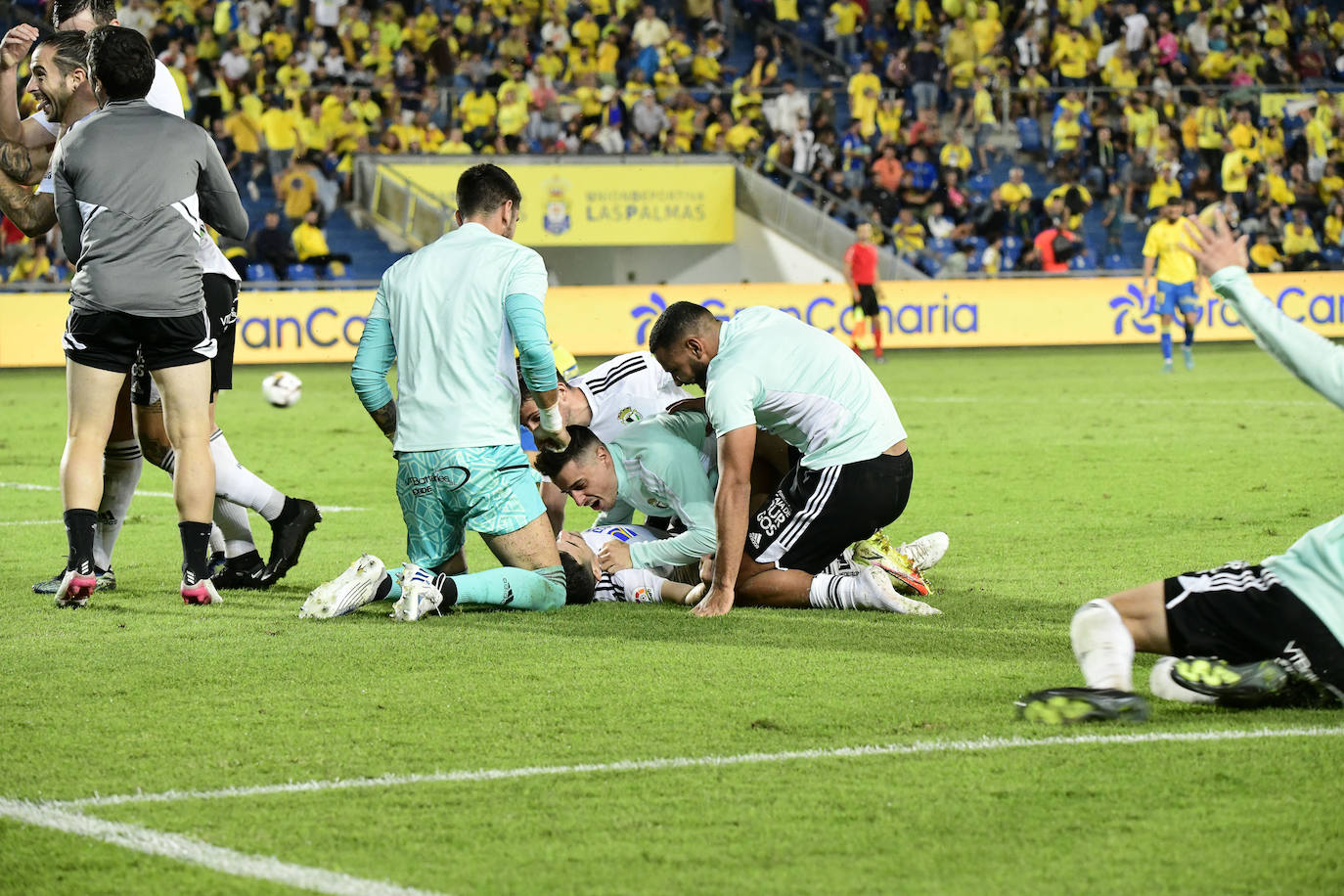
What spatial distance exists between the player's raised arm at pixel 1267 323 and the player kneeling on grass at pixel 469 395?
8.63 ft

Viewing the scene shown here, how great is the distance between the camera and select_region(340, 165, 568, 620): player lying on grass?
250 inches

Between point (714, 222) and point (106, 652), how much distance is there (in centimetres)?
2365

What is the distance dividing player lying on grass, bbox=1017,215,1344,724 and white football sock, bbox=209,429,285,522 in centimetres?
378

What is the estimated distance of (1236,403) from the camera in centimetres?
1636

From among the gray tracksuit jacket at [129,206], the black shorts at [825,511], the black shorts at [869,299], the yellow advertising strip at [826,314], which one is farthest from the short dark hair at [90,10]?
the black shorts at [869,299]

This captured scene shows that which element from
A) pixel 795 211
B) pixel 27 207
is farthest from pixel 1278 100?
pixel 27 207

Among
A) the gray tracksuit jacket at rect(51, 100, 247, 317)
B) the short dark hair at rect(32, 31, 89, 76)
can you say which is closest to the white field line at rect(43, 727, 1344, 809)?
the gray tracksuit jacket at rect(51, 100, 247, 317)

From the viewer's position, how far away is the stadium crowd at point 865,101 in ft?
90.6

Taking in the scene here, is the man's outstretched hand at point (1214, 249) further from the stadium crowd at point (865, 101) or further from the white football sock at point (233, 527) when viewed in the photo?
the stadium crowd at point (865, 101)

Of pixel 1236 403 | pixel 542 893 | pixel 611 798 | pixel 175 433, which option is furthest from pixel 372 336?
pixel 1236 403

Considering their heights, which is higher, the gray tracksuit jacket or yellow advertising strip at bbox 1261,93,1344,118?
yellow advertising strip at bbox 1261,93,1344,118

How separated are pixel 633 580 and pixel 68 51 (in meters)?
3.03

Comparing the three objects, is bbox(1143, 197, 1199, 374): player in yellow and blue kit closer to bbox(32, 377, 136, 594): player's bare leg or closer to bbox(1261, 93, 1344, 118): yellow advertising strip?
bbox(1261, 93, 1344, 118): yellow advertising strip

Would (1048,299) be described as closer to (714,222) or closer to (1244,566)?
(714,222)
